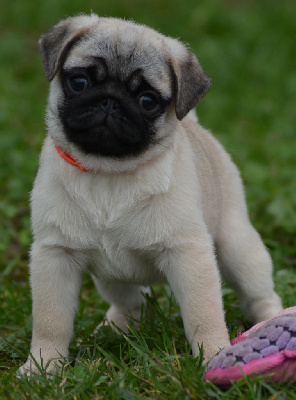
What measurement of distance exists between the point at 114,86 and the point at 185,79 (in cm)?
46

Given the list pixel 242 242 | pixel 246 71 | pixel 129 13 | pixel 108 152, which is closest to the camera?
pixel 108 152

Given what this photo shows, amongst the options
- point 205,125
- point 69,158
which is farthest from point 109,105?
point 205,125

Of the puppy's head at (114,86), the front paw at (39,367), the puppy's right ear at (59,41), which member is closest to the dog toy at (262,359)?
the front paw at (39,367)

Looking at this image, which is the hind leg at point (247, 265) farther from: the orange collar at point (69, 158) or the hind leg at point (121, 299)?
the orange collar at point (69, 158)

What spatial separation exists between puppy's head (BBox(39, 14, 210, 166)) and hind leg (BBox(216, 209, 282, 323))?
101 cm

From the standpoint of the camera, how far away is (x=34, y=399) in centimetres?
357

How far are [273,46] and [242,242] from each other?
7.11 metres

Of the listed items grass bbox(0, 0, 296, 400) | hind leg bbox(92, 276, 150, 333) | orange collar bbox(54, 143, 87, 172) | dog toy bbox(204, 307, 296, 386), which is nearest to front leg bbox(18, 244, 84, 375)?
grass bbox(0, 0, 296, 400)

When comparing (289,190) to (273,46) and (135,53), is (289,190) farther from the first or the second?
(273,46)

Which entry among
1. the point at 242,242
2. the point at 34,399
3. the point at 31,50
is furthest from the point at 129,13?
the point at 34,399

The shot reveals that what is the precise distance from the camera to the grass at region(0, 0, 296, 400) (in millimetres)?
3754

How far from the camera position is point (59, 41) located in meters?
4.26

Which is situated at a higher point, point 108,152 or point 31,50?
point 108,152

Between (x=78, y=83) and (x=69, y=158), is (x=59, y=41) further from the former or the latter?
(x=69, y=158)
